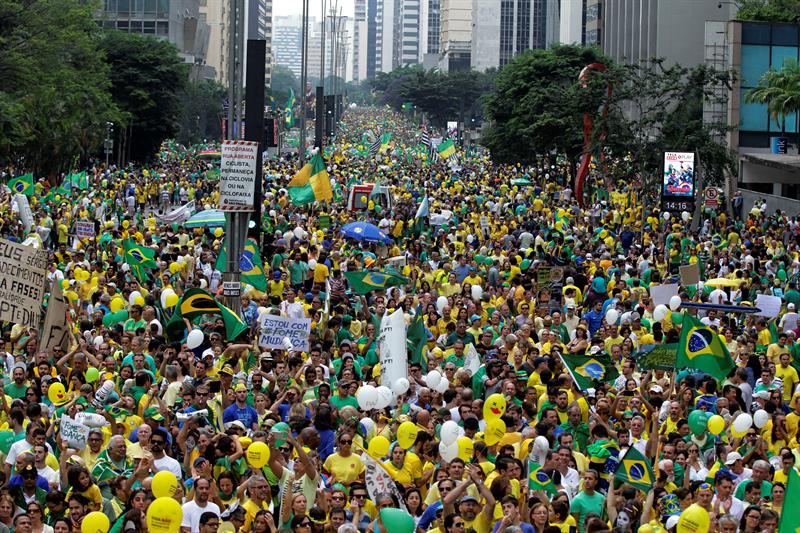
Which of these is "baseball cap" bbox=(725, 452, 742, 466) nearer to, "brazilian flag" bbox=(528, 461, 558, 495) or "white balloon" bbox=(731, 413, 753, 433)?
"white balloon" bbox=(731, 413, 753, 433)

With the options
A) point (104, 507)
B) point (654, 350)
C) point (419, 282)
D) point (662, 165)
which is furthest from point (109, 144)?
point (104, 507)

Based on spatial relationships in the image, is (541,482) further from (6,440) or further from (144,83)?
(144,83)

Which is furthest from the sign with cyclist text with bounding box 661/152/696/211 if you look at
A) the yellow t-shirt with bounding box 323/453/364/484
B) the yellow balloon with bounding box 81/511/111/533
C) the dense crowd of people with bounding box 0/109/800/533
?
the yellow balloon with bounding box 81/511/111/533

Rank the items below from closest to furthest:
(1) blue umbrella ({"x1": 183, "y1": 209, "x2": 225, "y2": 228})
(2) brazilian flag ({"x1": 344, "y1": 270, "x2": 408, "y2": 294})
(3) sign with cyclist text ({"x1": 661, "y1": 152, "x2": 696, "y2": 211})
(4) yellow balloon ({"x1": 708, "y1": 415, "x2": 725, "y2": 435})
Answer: (4) yellow balloon ({"x1": 708, "y1": 415, "x2": 725, "y2": 435})
(2) brazilian flag ({"x1": 344, "y1": 270, "x2": 408, "y2": 294})
(1) blue umbrella ({"x1": 183, "y1": 209, "x2": 225, "y2": 228})
(3) sign with cyclist text ({"x1": 661, "y1": 152, "x2": 696, "y2": 211})

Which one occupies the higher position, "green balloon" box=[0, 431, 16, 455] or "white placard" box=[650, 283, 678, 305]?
"white placard" box=[650, 283, 678, 305]

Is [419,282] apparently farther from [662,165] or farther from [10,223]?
[662,165]

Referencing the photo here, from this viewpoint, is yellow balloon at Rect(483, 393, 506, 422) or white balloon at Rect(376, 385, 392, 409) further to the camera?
white balloon at Rect(376, 385, 392, 409)

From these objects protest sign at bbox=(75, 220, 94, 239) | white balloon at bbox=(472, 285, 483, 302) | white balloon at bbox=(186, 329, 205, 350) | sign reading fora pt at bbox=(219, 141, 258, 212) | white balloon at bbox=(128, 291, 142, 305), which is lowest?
white balloon at bbox=(186, 329, 205, 350)
